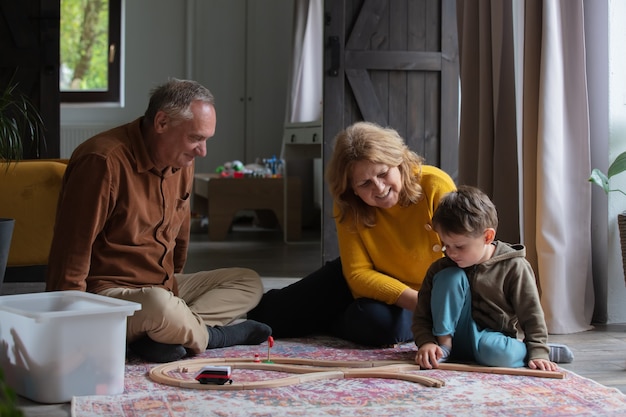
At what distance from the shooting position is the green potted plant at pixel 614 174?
128 inches

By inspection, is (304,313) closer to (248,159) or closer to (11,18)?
(11,18)

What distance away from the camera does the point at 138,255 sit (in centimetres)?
272

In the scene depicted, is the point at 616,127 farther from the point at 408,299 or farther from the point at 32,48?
the point at 32,48

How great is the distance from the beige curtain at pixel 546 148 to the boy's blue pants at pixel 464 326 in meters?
0.86

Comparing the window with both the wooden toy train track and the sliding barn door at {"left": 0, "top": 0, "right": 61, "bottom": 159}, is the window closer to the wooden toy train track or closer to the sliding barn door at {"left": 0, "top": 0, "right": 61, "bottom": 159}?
the sliding barn door at {"left": 0, "top": 0, "right": 61, "bottom": 159}

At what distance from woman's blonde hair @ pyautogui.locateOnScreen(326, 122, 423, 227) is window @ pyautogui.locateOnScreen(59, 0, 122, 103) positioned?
622cm

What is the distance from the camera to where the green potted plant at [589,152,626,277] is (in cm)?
325

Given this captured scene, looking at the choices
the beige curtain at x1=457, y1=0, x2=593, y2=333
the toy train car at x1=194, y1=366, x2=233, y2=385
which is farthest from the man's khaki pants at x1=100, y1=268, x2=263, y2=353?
the beige curtain at x1=457, y1=0, x2=593, y2=333

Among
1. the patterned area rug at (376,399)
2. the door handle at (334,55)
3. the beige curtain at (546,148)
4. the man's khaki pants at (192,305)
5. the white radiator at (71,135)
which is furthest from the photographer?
the white radiator at (71,135)

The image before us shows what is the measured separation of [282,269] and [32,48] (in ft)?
6.32

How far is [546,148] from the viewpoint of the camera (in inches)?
133

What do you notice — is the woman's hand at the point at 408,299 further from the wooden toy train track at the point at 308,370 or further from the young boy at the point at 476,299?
the wooden toy train track at the point at 308,370

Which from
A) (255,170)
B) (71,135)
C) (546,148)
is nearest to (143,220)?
(546,148)

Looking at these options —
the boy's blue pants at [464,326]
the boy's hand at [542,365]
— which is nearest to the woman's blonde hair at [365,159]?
the boy's blue pants at [464,326]
